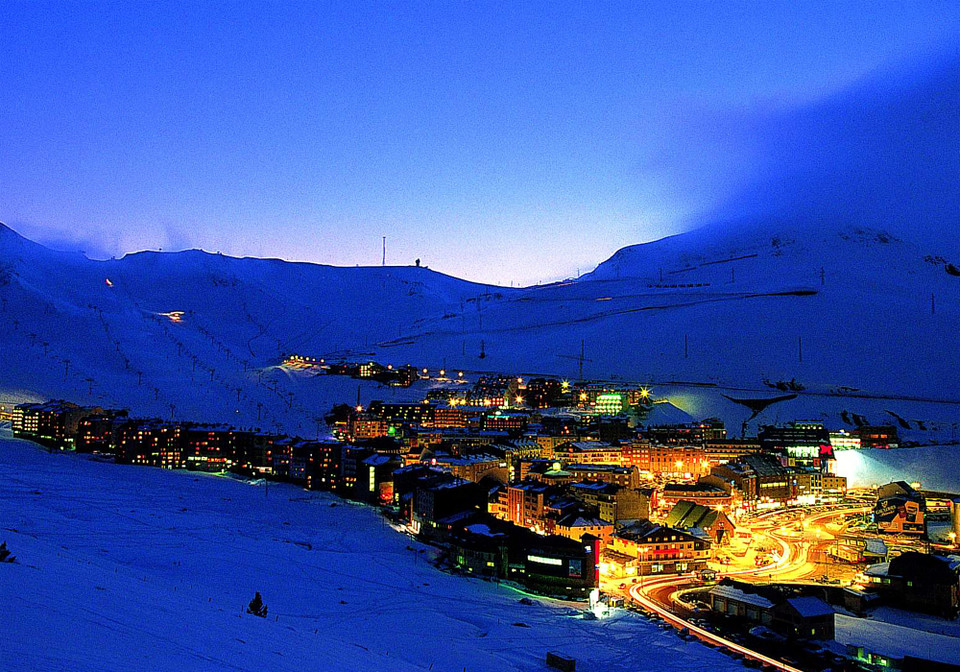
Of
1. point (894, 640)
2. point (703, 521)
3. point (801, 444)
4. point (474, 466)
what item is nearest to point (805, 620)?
point (894, 640)

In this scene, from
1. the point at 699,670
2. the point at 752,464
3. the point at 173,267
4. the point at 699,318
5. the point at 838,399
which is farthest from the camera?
the point at 173,267

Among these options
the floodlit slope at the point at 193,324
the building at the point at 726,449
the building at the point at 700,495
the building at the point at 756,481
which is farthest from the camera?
the floodlit slope at the point at 193,324

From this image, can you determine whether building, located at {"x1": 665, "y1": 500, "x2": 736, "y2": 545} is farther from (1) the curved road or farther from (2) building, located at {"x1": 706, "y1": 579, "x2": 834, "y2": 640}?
(2) building, located at {"x1": 706, "y1": 579, "x2": 834, "y2": 640}

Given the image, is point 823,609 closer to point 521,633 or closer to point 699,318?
point 521,633

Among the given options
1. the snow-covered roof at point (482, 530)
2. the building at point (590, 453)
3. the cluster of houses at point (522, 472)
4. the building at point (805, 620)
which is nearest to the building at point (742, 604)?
the building at point (805, 620)

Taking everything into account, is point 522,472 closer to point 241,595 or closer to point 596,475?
point 596,475

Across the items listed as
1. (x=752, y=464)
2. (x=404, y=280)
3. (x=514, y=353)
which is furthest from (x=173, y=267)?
(x=752, y=464)

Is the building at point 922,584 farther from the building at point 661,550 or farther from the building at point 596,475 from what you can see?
the building at point 596,475
